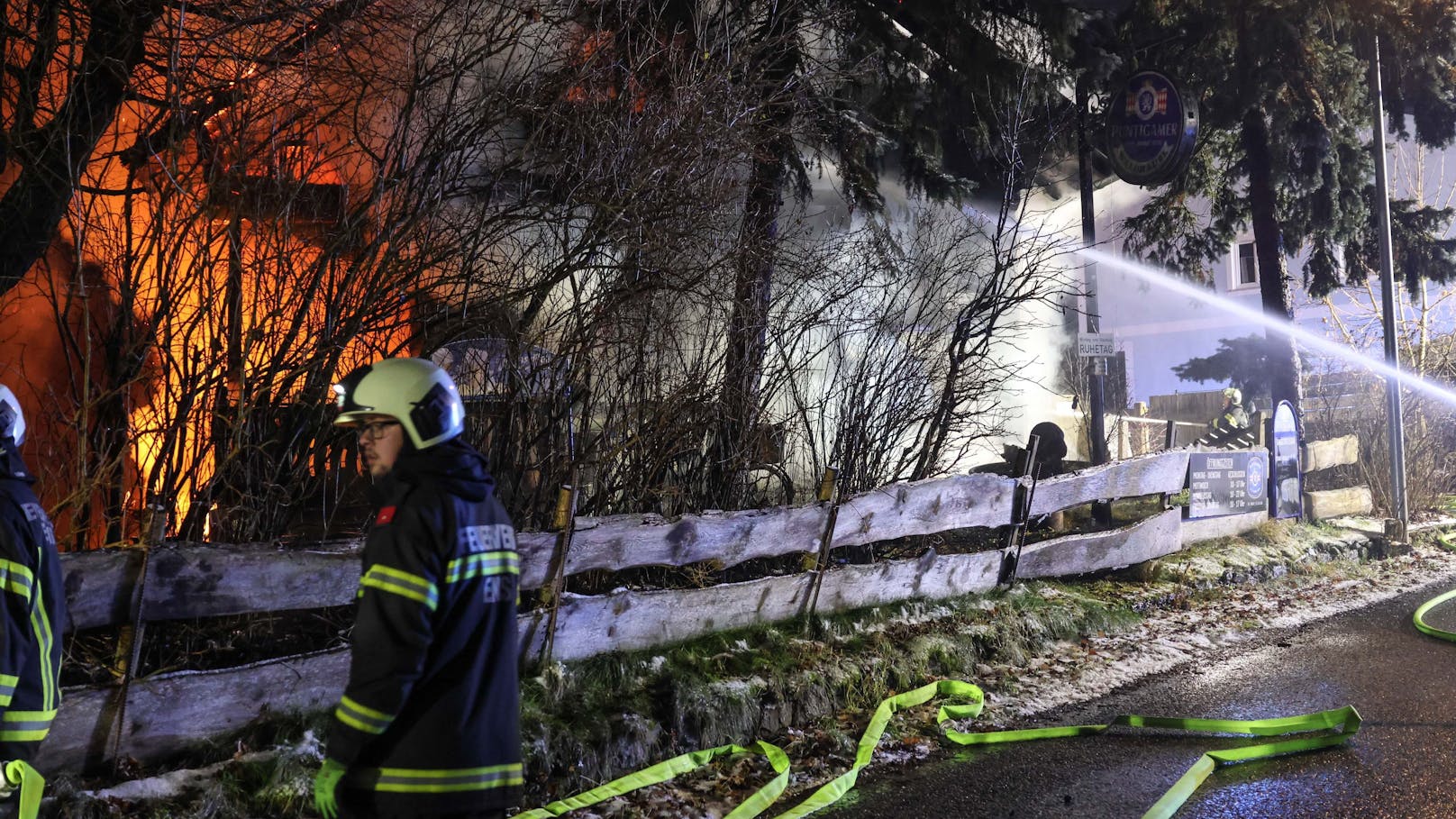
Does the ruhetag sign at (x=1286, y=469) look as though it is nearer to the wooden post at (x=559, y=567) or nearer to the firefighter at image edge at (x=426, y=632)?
the wooden post at (x=559, y=567)

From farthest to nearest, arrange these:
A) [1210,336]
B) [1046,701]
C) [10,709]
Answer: [1210,336] < [1046,701] < [10,709]

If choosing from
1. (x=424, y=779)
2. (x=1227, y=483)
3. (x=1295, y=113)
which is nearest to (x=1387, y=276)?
(x=1295, y=113)

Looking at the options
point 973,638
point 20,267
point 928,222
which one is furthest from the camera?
point 928,222

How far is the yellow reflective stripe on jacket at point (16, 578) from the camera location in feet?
11.0

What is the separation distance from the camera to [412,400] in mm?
2959

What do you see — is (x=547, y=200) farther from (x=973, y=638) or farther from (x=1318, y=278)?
(x=1318, y=278)

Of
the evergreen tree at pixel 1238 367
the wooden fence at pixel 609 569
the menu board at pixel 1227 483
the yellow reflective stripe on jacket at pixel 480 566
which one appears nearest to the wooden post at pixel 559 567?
the wooden fence at pixel 609 569

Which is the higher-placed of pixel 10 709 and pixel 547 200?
pixel 547 200

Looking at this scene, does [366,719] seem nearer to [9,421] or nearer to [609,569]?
[9,421]

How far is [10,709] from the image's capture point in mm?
3398

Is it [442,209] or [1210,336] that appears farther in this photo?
[1210,336]

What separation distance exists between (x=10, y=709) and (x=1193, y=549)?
11304 millimetres

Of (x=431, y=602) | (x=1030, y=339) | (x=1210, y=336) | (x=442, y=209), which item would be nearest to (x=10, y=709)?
(x=431, y=602)

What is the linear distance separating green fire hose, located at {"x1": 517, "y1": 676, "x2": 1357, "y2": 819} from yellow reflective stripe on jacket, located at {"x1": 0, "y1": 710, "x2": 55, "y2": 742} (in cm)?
201
